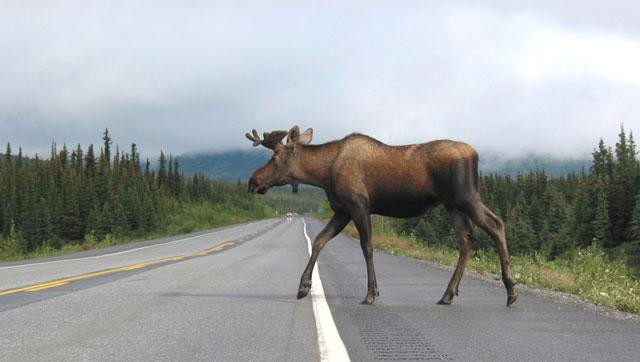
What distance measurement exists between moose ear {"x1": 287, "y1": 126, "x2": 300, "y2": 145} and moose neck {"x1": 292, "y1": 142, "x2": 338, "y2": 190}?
13cm

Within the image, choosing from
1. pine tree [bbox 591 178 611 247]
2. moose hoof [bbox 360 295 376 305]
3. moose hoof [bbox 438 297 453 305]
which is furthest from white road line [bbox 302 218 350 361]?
pine tree [bbox 591 178 611 247]

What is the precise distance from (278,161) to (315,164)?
476mm

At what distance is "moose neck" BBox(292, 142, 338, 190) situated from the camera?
660 centimetres

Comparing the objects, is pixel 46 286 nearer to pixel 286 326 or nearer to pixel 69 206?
pixel 286 326

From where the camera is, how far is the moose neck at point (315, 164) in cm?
660

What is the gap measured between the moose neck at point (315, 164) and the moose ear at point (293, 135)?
0.42 feet

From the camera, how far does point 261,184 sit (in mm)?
6633

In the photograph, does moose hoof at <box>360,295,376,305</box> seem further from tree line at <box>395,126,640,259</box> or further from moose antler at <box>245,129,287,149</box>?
tree line at <box>395,126,640,259</box>

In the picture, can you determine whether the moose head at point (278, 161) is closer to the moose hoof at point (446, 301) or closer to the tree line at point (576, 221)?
the moose hoof at point (446, 301)

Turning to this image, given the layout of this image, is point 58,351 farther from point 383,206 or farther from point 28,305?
point 383,206

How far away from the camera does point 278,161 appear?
22.1ft

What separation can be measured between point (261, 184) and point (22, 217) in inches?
2822

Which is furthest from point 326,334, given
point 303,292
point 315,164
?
point 315,164

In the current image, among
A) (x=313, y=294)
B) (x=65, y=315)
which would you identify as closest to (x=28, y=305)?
(x=65, y=315)
